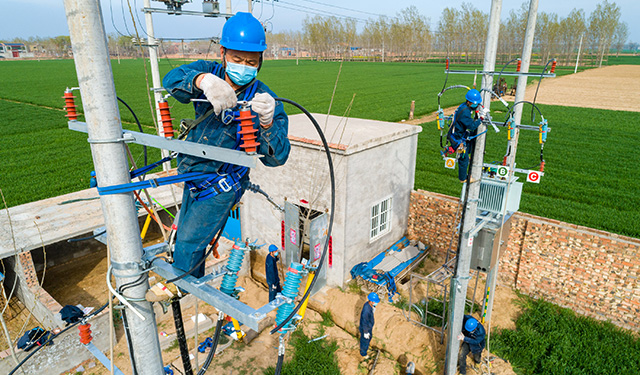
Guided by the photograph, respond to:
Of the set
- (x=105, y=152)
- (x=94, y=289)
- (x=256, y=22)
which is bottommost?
(x=94, y=289)

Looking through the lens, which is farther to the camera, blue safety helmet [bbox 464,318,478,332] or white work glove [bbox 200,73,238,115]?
blue safety helmet [bbox 464,318,478,332]

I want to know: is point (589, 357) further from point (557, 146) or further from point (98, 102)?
point (557, 146)

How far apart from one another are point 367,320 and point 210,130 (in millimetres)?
6840

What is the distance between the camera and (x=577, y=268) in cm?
962

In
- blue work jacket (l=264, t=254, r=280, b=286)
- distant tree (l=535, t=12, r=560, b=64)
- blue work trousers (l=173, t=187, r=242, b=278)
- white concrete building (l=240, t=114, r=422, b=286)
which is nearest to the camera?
blue work trousers (l=173, t=187, r=242, b=278)

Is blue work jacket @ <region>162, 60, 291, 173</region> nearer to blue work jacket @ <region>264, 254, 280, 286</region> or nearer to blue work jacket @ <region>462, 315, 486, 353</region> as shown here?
blue work jacket @ <region>264, 254, 280, 286</region>

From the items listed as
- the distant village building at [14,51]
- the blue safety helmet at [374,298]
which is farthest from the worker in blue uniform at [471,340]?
the distant village building at [14,51]

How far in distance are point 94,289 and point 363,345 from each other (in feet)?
25.8

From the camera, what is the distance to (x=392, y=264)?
1156 centimetres

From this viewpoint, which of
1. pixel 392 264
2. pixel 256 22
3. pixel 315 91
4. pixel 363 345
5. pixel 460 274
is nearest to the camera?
pixel 256 22

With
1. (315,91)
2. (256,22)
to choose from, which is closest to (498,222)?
(256,22)

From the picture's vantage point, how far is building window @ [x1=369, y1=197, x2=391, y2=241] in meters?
11.4

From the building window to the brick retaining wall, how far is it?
3.40 meters

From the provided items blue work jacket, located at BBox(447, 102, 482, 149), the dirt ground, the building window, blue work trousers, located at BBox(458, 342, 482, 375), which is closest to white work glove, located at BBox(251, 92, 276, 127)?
blue work jacket, located at BBox(447, 102, 482, 149)
